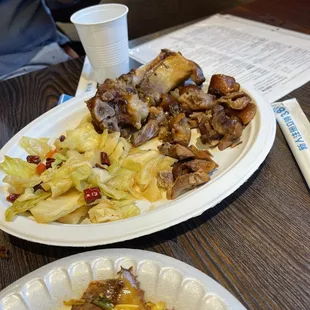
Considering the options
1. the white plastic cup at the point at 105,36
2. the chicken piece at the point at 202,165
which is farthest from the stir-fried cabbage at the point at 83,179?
the white plastic cup at the point at 105,36

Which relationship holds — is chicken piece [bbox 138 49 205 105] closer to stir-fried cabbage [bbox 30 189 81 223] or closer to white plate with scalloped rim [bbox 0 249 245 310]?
stir-fried cabbage [bbox 30 189 81 223]

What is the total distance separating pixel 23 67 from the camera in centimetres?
243

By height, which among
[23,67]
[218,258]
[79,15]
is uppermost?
[79,15]

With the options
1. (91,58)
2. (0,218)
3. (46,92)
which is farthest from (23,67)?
(0,218)

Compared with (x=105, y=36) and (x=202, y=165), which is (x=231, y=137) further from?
(x=105, y=36)

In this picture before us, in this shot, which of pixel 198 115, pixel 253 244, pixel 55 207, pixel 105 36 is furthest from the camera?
pixel 105 36

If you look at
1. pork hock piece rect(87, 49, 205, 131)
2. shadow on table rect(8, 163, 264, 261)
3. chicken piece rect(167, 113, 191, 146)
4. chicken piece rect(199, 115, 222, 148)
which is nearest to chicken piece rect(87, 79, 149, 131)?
pork hock piece rect(87, 49, 205, 131)

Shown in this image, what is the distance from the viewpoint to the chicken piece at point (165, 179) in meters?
1.15

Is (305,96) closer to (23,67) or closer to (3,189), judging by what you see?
(3,189)

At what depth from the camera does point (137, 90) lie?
1.49m

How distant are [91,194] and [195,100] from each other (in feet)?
1.89

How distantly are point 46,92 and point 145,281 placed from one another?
1.31 meters

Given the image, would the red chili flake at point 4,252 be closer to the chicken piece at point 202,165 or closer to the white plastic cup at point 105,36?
the chicken piece at point 202,165

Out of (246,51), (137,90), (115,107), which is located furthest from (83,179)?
(246,51)
